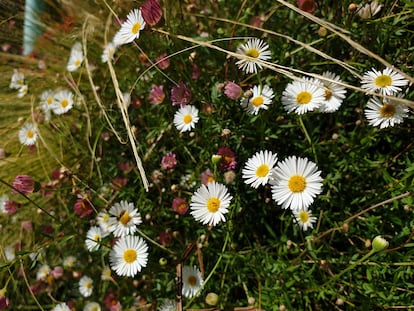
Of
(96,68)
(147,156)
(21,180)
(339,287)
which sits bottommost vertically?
(339,287)

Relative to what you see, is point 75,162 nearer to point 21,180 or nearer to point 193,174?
point 21,180

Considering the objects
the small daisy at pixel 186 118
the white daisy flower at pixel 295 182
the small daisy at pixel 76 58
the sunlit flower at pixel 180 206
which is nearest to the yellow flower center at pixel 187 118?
the small daisy at pixel 186 118

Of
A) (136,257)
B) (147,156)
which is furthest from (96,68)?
(136,257)

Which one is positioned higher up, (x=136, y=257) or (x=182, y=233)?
(x=182, y=233)

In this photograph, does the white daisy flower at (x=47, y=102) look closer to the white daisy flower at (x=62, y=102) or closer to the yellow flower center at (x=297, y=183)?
the white daisy flower at (x=62, y=102)

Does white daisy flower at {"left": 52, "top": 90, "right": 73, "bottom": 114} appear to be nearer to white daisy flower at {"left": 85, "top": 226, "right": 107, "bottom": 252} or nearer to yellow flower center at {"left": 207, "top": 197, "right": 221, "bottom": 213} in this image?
white daisy flower at {"left": 85, "top": 226, "right": 107, "bottom": 252}

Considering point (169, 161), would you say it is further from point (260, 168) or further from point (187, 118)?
point (260, 168)

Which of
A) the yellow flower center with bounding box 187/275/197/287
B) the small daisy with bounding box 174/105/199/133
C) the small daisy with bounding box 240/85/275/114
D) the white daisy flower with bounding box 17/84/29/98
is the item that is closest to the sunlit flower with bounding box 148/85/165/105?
the small daisy with bounding box 174/105/199/133
